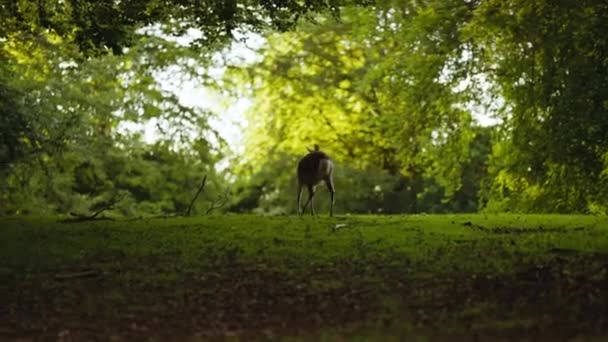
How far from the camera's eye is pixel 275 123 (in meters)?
45.7

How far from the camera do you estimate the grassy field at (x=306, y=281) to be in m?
10.8

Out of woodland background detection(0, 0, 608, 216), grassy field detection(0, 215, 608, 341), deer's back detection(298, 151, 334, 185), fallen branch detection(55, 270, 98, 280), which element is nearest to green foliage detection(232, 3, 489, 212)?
woodland background detection(0, 0, 608, 216)

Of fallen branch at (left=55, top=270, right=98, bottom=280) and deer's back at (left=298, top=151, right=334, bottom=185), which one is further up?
deer's back at (left=298, top=151, right=334, bottom=185)

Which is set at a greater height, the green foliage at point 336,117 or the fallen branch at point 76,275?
the green foliage at point 336,117

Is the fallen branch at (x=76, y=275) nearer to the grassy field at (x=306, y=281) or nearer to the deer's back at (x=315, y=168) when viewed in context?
the grassy field at (x=306, y=281)

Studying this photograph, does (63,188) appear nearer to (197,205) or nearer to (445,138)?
(197,205)

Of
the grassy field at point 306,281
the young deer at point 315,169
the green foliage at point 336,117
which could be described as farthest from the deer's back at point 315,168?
the green foliage at point 336,117

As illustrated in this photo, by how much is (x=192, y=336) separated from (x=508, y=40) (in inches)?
660

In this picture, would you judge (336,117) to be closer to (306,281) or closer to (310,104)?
(310,104)

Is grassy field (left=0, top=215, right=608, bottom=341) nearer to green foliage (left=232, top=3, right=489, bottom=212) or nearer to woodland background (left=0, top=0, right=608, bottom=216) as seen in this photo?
woodland background (left=0, top=0, right=608, bottom=216)

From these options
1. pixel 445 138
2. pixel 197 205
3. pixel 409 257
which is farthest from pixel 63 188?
pixel 409 257

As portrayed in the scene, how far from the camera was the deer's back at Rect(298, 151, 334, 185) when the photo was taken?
857 inches

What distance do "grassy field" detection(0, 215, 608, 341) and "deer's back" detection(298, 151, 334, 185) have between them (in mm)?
2577

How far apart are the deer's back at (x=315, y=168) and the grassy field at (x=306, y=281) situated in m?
2.58
